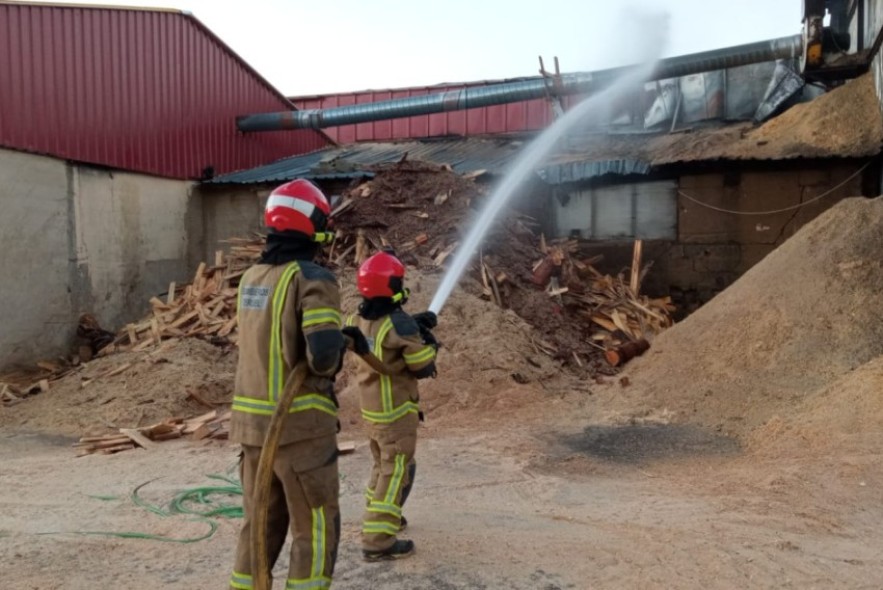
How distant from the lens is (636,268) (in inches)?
550

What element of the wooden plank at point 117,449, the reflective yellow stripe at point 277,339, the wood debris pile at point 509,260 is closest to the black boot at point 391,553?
the reflective yellow stripe at point 277,339

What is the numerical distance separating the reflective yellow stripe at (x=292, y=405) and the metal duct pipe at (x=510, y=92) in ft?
45.3

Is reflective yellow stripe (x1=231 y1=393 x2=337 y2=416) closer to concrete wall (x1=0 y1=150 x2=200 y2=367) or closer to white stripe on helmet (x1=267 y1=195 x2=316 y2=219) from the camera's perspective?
white stripe on helmet (x1=267 y1=195 x2=316 y2=219)

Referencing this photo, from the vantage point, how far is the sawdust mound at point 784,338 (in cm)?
798

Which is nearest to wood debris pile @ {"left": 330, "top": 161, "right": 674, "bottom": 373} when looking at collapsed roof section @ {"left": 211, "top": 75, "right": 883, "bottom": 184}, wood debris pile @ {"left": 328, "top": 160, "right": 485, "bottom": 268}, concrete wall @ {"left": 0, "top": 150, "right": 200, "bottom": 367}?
wood debris pile @ {"left": 328, "top": 160, "right": 485, "bottom": 268}

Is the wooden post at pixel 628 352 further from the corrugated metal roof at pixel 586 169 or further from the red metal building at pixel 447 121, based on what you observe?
the red metal building at pixel 447 121

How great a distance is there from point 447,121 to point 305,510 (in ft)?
62.3

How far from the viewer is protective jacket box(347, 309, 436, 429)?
451 cm

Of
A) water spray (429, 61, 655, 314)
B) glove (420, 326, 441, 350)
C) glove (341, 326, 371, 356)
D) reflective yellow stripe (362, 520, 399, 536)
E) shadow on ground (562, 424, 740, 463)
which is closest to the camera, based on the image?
glove (341, 326, 371, 356)

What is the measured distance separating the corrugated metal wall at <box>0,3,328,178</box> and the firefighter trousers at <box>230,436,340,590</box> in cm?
1087

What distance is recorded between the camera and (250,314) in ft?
11.3

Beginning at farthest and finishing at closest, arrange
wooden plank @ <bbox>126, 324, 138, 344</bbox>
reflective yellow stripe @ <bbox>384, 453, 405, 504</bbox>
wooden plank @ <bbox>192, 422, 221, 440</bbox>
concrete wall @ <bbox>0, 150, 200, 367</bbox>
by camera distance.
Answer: wooden plank @ <bbox>126, 324, 138, 344</bbox>, concrete wall @ <bbox>0, 150, 200, 367</bbox>, wooden plank @ <bbox>192, 422, 221, 440</bbox>, reflective yellow stripe @ <bbox>384, 453, 405, 504</bbox>

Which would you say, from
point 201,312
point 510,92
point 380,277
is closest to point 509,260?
point 201,312

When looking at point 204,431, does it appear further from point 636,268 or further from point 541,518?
point 636,268
